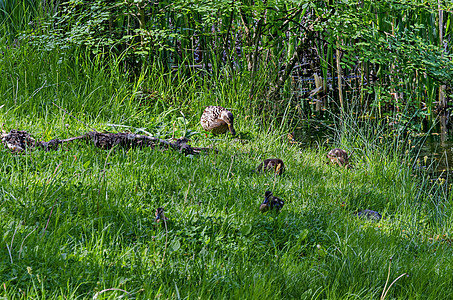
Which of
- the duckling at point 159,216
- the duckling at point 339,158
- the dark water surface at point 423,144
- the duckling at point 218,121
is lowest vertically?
the dark water surface at point 423,144

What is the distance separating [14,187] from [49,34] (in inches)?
135

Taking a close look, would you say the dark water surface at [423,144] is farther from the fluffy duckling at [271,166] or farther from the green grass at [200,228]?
the fluffy duckling at [271,166]

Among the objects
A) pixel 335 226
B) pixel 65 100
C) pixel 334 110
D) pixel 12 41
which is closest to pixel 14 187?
pixel 335 226

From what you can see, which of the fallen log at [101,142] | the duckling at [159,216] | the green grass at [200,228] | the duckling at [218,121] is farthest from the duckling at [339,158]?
the duckling at [159,216]

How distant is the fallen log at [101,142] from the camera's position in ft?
9.85

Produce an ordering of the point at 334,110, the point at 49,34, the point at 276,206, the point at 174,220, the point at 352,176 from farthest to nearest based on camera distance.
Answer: the point at 334,110, the point at 49,34, the point at 352,176, the point at 276,206, the point at 174,220

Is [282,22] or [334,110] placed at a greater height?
[282,22]

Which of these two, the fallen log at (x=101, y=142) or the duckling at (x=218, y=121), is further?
the duckling at (x=218, y=121)

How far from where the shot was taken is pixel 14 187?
2275 mm

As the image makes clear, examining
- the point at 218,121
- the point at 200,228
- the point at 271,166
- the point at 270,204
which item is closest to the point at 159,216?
the point at 200,228

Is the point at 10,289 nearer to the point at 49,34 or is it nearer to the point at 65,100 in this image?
the point at 65,100

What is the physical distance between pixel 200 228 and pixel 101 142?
140 centimetres

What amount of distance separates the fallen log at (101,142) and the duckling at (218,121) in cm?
72

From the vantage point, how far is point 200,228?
2221 mm
